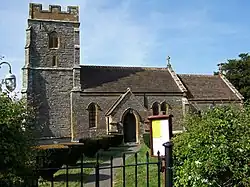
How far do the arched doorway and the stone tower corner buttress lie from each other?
18.7 ft

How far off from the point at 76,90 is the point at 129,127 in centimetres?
658

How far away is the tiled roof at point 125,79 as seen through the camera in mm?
37219

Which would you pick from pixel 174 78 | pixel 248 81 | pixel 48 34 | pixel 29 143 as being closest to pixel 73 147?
pixel 29 143

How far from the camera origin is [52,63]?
3716cm

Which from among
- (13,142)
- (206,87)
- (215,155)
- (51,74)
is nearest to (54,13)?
(51,74)

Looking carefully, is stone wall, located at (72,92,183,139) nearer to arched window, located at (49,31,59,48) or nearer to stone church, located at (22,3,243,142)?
stone church, located at (22,3,243,142)

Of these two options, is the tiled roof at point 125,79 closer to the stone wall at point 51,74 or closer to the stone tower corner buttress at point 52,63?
the stone tower corner buttress at point 52,63

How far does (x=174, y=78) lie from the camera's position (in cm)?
4219

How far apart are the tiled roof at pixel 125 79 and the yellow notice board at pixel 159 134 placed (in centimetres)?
2888

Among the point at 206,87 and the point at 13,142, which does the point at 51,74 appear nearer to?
the point at 206,87

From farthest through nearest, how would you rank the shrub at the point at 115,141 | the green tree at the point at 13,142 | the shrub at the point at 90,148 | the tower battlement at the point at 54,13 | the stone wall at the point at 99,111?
the tower battlement at the point at 54,13 → the stone wall at the point at 99,111 → the shrub at the point at 115,141 → the shrub at the point at 90,148 → the green tree at the point at 13,142

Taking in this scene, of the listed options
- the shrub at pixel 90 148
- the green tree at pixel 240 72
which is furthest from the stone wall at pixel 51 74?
the green tree at pixel 240 72

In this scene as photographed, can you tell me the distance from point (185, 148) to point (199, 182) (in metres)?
0.72

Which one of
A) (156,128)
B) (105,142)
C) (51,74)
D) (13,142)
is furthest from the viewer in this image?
(51,74)
